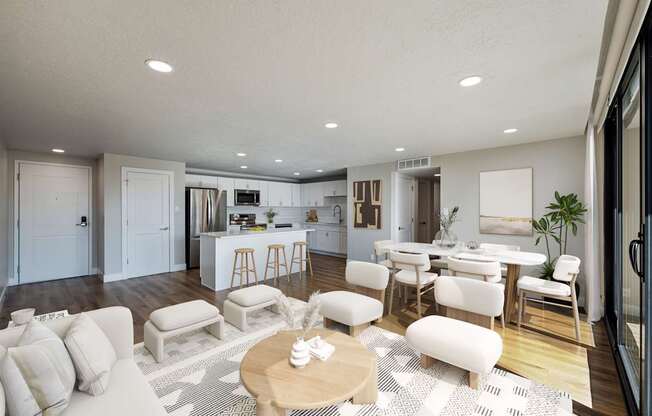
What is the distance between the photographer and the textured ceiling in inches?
57.4

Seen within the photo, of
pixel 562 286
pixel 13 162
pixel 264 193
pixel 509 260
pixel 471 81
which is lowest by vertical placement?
pixel 562 286

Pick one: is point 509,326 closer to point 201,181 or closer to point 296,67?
point 296,67

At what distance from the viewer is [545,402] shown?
191 centimetres

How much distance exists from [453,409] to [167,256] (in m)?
5.95

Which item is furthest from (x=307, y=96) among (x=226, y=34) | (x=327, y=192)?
(x=327, y=192)

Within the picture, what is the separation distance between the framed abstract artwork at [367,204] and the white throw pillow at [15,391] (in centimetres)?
564

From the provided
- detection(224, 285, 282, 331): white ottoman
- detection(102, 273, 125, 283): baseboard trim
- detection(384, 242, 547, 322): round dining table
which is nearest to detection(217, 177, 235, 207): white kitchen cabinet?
detection(102, 273, 125, 283): baseboard trim

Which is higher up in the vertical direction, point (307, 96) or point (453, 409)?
point (307, 96)

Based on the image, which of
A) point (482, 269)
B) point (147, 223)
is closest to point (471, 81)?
point (482, 269)

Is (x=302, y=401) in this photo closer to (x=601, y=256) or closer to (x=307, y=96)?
(x=307, y=96)

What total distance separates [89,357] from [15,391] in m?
0.31

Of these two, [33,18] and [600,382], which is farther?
[600,382]

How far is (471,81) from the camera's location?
222 cm

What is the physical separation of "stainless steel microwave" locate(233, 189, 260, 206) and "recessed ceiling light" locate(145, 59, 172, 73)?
5720mm
